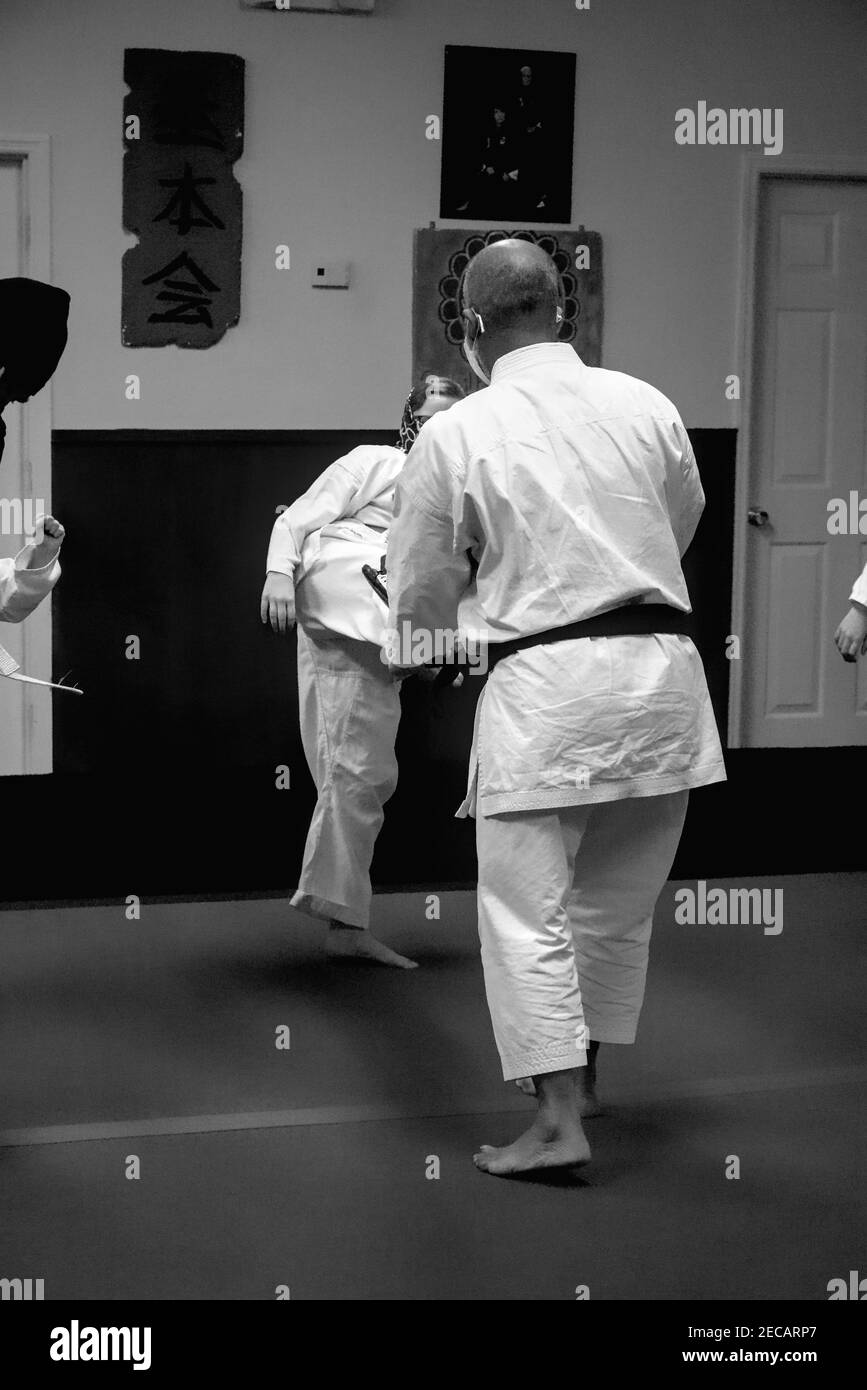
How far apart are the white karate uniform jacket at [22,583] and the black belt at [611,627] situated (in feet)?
2.69

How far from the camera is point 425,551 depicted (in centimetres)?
239

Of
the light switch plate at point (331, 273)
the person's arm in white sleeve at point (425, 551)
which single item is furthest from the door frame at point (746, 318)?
the person's arm in white sleeve at point (425, 551)

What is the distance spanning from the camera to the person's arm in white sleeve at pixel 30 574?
104 inches

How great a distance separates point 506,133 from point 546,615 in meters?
3.37

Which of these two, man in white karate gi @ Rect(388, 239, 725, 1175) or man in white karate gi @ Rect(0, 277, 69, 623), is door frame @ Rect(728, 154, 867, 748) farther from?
man in white karate gi @ Rect(0, 277, 69, 623)

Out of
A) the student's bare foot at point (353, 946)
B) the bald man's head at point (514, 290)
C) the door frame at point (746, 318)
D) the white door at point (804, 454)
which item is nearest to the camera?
the bald man's head at point (514, 290)

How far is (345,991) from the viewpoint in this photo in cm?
325

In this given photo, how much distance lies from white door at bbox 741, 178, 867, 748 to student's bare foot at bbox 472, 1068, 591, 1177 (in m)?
3.42

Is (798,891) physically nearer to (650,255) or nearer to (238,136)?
(650,255)

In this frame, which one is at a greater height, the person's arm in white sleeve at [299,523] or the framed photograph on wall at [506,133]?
the framed photograph on wall at [506,133]

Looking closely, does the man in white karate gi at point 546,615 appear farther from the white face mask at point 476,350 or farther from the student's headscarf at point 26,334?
the student's headscarf at point 26,334

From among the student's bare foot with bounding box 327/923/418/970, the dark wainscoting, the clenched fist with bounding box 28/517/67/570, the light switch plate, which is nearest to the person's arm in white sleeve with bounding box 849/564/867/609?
the student's bare foot with bounding box 327/923/418/970

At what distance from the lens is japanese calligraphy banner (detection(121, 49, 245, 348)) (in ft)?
16.4

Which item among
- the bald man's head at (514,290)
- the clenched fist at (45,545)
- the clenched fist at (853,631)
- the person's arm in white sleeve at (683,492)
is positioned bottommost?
the clenched fist at (853,631)
